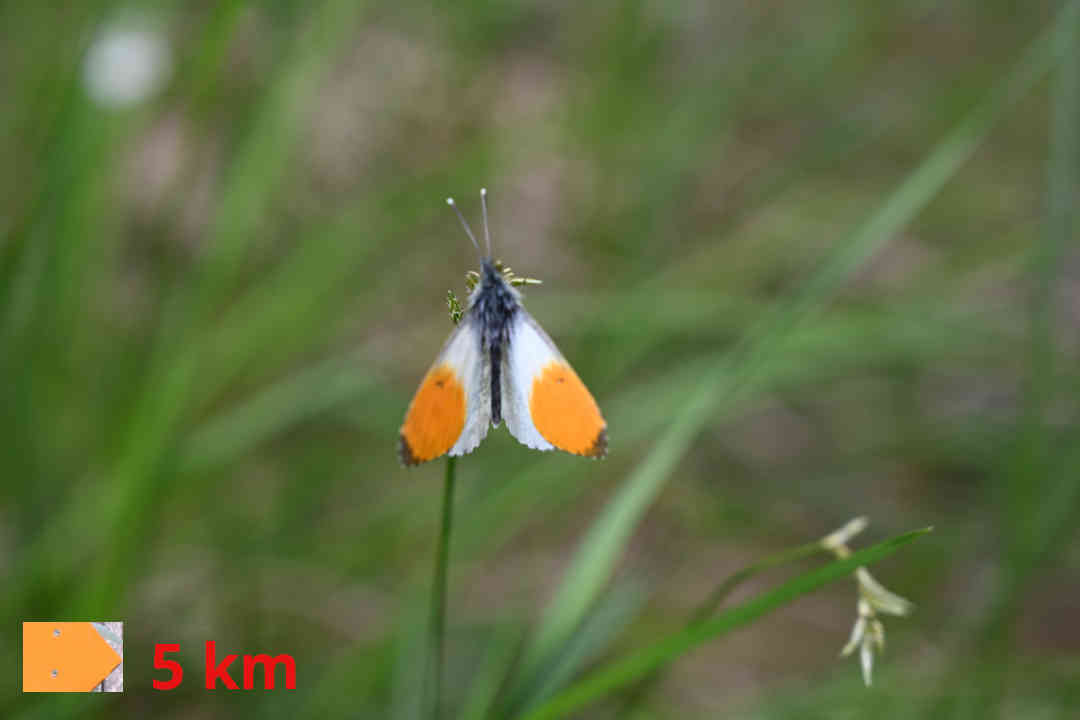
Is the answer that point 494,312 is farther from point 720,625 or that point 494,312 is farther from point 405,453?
point 720,625

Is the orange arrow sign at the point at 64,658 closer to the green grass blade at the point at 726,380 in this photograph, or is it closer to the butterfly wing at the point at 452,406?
the green grass blade at the point at 726,380

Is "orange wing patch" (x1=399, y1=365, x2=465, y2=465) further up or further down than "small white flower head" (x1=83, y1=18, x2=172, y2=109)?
further down

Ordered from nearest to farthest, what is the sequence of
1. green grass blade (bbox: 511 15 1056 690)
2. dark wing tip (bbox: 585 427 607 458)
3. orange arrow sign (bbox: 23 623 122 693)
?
dark wing tip (bbox: 585 427 607 458), green grass blade (bbox: 511 15 1056 690), orange arrow sign (bbox: 23 623 122 693)

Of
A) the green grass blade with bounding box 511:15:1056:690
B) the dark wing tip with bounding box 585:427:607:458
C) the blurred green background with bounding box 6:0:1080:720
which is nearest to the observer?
the dark wing tip with bounding box 585:427:607:458

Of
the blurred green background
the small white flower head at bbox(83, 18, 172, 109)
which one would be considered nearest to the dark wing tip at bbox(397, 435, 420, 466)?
the blurred green background

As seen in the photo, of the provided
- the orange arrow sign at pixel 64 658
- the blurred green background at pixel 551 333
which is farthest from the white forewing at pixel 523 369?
the orange arrow sign at pixel 64 658

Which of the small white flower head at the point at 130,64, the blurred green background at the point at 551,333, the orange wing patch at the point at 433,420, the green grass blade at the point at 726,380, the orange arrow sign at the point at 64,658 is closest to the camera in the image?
the orange wing patch at the point at 433,420

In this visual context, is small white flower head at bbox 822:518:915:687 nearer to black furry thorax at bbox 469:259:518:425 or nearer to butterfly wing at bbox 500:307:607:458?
butterfly wing at bbox 500:307:607:458

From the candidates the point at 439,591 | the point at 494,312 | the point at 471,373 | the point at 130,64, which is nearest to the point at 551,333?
the point at 130,64
